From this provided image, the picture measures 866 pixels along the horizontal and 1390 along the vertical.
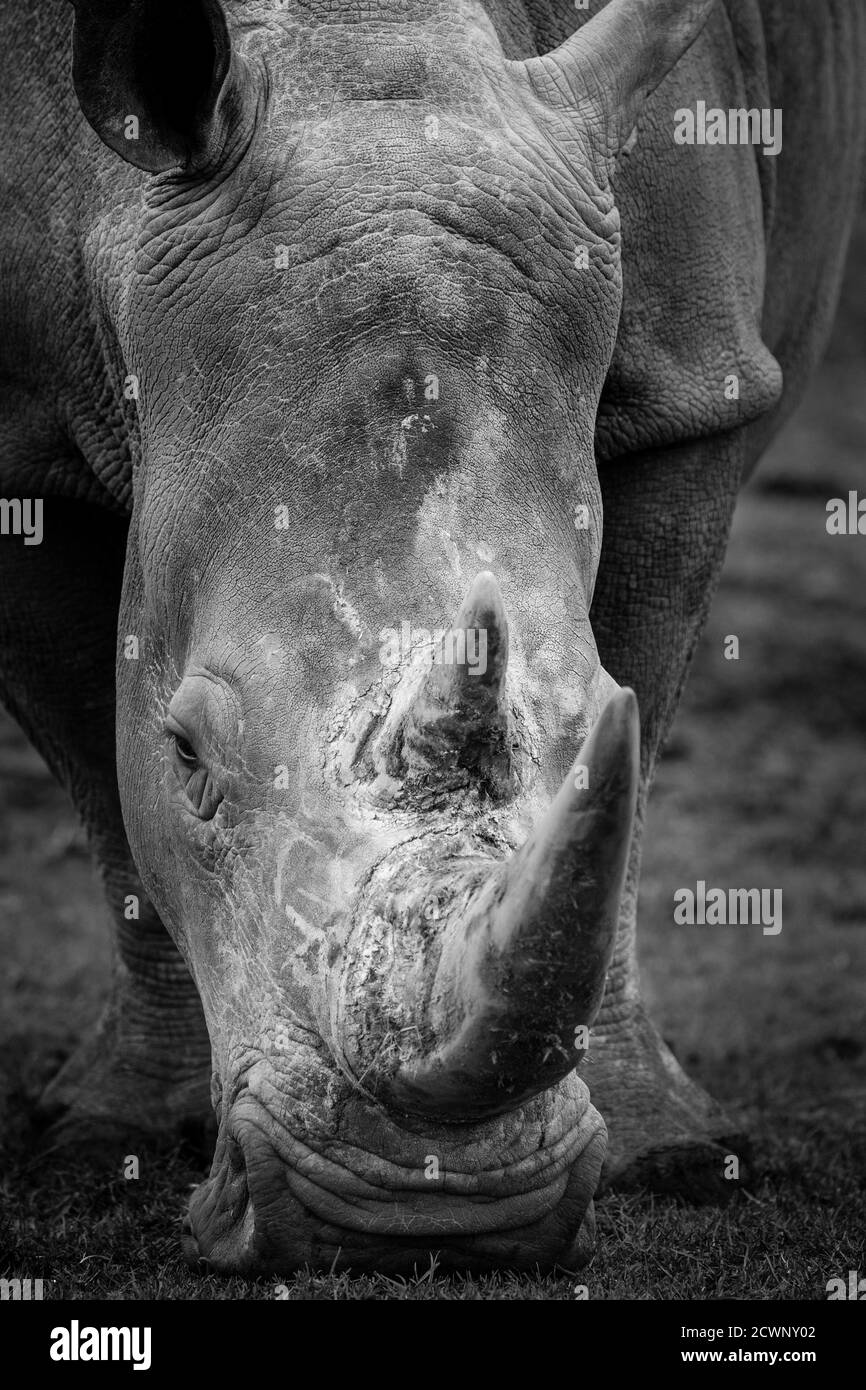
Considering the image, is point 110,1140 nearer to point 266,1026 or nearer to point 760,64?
point 266,1026

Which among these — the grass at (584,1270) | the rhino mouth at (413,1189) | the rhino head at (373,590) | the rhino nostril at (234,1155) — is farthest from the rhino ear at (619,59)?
the grass at (584,1270)

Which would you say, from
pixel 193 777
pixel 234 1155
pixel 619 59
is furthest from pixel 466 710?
pixel 619 59

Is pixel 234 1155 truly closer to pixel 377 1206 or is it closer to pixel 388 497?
pixel 377 1206

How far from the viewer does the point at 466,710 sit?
3.69 meters

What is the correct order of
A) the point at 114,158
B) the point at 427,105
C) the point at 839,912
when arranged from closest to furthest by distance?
the point at 427,105
the point at 114,158
the point at 839,912

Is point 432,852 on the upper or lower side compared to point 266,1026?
upper

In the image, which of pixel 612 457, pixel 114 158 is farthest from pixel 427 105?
pixel 612 457

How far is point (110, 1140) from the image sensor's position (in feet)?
19.4

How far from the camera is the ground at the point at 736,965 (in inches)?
188

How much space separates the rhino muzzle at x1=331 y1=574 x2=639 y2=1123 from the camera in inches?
132

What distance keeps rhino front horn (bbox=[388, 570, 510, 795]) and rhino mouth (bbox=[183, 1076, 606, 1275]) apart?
0.64 meters

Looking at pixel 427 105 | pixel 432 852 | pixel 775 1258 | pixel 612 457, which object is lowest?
pixel 775 1258

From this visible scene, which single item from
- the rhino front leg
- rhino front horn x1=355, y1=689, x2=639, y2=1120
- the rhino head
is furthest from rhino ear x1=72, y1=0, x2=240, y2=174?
rhino front horn x1=355, y1=689, x2=639, y2=1120

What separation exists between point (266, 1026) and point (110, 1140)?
2.08m
